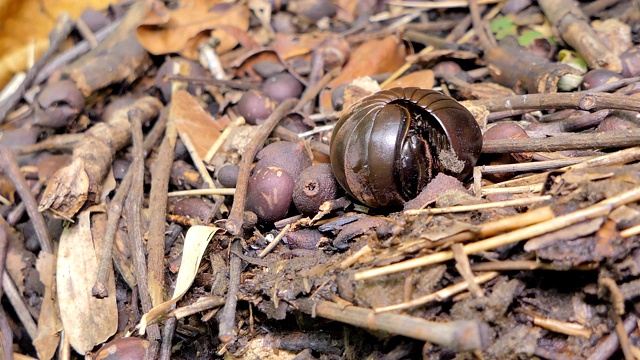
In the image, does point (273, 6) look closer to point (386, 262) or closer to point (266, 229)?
point (266, 229)

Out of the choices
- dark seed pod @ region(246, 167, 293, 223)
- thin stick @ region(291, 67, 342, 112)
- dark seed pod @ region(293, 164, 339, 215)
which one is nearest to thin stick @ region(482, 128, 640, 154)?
dark seed pod @ region(293, 164, 339, 215)

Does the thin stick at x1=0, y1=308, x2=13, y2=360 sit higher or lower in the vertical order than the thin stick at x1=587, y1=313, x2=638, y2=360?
lower

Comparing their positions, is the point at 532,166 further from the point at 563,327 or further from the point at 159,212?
the point at 159,212

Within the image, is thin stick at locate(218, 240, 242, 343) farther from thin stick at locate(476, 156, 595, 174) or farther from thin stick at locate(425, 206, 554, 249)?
thin stick at locate(476, 156, 595, 174)

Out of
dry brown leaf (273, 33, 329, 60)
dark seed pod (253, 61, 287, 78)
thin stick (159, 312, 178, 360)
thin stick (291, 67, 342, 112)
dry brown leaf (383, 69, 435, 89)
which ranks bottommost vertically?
thin stick (159, 312, 178, 360)

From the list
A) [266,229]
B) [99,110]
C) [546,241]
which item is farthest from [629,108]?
[99,110]

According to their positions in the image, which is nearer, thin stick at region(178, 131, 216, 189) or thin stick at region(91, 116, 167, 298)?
thin stick at region(91, 116, 167, 298)
